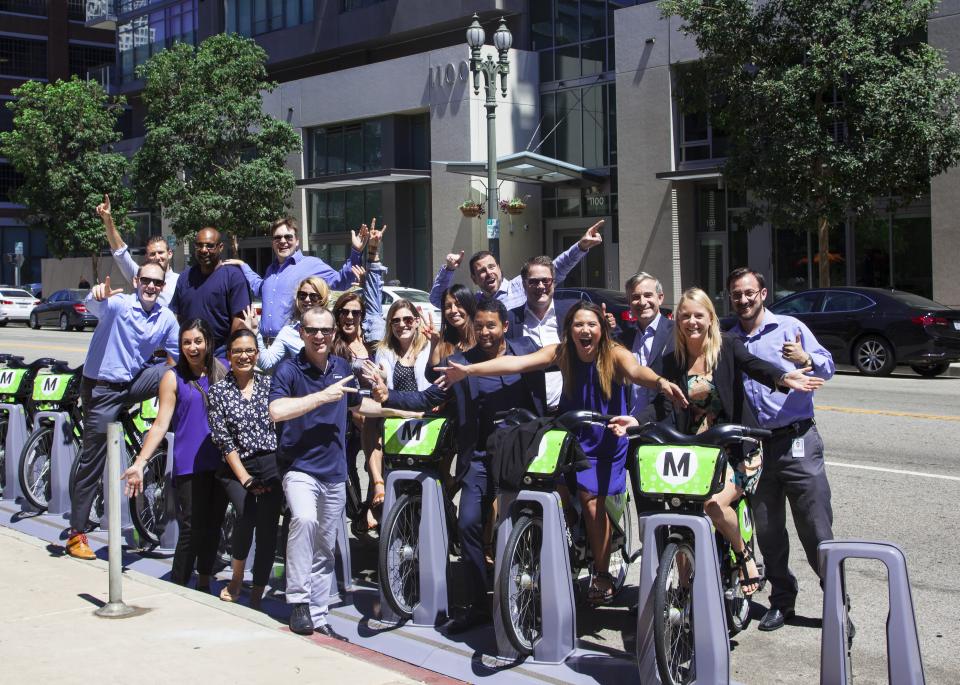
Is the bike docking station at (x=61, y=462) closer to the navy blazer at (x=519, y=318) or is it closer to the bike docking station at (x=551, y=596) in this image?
the navy blazer at (x=519, y=318)

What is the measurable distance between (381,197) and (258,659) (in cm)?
3355

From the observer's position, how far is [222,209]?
36.9 m

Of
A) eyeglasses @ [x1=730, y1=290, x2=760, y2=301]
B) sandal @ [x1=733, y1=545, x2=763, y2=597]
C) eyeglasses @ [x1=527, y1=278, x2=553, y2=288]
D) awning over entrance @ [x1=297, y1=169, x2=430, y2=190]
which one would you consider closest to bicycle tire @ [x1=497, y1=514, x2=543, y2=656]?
A: sandal @ [x1=733, y1=545, x2=763, y2=597]

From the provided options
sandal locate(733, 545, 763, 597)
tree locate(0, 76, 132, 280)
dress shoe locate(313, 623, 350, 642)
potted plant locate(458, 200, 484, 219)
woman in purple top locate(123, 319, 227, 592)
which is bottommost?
dress shoe locate(313, 623, 350, 642)

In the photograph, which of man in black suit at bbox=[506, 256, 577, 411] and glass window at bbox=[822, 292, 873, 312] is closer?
man in black suit at bbox=[506, 256, 577, 411]

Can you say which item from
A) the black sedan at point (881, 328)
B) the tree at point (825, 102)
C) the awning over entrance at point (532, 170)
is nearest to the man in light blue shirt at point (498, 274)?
the black sedan at point (881, 328)

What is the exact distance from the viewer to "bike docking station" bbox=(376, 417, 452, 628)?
608 cm

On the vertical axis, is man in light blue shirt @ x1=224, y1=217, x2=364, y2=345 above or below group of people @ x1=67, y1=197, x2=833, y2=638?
above

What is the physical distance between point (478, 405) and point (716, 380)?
134 cm

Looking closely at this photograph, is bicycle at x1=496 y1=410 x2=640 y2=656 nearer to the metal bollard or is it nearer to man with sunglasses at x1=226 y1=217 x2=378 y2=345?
the metal bollard

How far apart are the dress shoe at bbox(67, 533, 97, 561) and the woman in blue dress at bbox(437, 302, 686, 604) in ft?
9.95

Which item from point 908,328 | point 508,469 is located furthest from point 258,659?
point 908,328

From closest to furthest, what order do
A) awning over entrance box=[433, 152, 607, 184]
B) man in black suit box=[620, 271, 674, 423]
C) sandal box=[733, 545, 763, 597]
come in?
sandal box=[733, 545, 763, 597]
man in black suit box=[620, 271, 674, 423]
awning over entrance box=[433, 152, 607, 184]

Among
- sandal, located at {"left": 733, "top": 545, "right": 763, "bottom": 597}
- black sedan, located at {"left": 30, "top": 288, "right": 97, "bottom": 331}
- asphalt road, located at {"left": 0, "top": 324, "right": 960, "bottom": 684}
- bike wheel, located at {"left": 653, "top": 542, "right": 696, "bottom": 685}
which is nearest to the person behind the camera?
bike wheel, located at {"left": 653, "top": 542, "right": 696, "bottom": 685}
